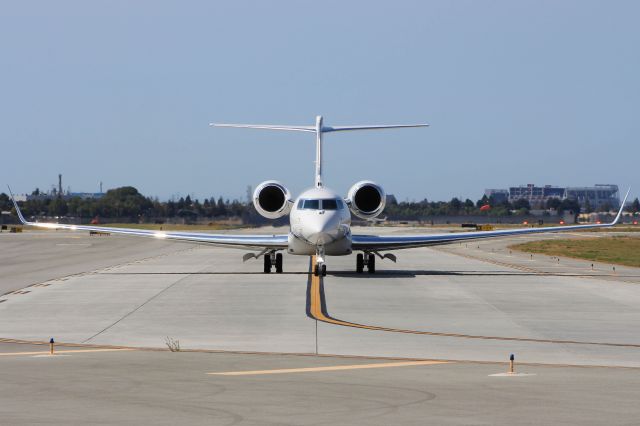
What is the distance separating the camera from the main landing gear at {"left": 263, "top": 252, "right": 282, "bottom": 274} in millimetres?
39250

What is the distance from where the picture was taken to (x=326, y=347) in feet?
58.1

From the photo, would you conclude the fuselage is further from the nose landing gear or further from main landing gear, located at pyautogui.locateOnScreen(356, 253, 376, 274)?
main landing gear, located at pyautogui.locateOnScreen(356, 253, 376, 274)

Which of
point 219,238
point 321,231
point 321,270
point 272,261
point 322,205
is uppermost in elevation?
point 322,205

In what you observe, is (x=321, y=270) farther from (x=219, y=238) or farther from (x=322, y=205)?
(x=219, y=238)

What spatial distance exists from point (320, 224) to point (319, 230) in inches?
8.5

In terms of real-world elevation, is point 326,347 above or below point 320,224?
below

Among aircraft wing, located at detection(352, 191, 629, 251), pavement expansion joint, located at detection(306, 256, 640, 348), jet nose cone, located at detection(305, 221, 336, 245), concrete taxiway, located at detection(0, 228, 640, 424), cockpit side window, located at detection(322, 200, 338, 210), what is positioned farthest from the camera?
aircraft wing, located at detection(352, 191, 629, 251)

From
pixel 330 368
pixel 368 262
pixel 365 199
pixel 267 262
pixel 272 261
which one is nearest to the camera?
pixel 330 368

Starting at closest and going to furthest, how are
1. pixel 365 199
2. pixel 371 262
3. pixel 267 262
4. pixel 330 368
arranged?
pixel 330 368
pixel 365 199
pixel 267 262
pixel 371 262

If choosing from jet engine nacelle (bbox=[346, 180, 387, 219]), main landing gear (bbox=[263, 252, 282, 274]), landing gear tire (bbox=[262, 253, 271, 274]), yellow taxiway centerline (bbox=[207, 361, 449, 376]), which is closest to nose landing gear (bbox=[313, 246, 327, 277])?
jet engine nacelle (bbox=[346, 180, 387, 219])

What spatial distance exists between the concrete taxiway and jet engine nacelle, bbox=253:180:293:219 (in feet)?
9.65

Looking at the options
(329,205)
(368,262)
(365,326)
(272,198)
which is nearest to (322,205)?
(329,205)

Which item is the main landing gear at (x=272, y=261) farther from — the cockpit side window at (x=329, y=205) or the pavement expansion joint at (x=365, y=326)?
the pavement expansion joint at (x=365, y=326)

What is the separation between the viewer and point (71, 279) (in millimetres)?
35938
